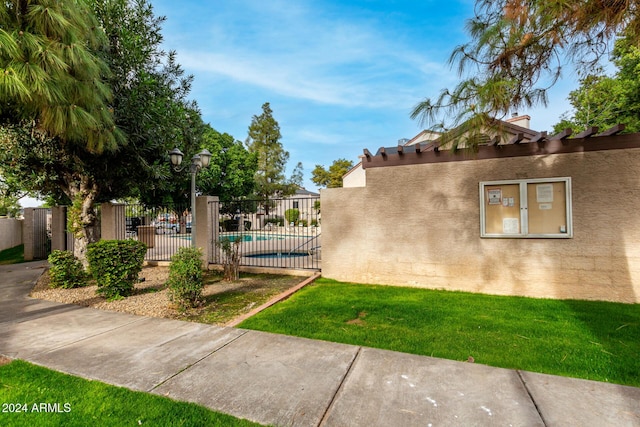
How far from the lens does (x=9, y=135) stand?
600 centimetres

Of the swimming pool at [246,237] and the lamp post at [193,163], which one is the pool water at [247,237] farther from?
the lamp post at [193,163]

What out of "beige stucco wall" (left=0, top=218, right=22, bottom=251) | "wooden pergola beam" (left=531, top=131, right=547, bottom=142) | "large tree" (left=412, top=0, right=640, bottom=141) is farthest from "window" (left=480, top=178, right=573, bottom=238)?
"beige stucco wall" (left=0, top=218, right=22, bottom=251)

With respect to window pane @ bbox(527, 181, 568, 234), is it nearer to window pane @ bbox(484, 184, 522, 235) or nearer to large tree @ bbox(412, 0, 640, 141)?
window pane @ bbox(484, 184, 522, 235)

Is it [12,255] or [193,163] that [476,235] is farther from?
[12,255]

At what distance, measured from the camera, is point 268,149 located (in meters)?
32.2

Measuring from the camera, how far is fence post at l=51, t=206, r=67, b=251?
34.3ft

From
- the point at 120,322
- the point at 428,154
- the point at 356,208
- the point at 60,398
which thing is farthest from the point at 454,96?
the point at 120,322

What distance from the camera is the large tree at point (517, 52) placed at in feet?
11.1

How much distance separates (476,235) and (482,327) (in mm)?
2205

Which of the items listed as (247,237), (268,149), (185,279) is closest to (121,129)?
(185,279)

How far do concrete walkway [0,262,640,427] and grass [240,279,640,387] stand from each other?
0.86 feet

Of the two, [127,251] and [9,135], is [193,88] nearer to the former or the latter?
[9,135]

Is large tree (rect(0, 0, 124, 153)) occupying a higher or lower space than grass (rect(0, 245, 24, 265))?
higher

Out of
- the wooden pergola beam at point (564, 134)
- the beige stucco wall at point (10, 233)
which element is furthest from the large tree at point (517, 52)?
the beige stucco wall at point (10, 233)
